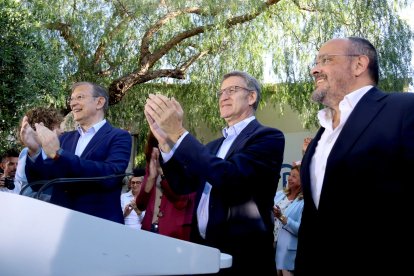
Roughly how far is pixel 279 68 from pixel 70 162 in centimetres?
1133

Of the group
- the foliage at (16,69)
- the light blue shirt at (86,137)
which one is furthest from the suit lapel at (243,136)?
the foliage at (16,69)

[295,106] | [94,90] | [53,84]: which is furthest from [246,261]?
[295,106]

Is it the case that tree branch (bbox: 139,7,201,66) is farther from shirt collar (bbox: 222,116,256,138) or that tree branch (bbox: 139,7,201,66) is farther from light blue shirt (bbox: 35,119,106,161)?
shirt collar (bbox: 222,116,256,138)

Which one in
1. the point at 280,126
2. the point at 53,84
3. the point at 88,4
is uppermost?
the point at 88,4

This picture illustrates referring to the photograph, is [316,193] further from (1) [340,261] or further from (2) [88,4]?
(2) [88,4]

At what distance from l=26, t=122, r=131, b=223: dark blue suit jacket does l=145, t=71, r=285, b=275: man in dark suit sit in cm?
53

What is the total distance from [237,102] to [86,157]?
39.0 inches

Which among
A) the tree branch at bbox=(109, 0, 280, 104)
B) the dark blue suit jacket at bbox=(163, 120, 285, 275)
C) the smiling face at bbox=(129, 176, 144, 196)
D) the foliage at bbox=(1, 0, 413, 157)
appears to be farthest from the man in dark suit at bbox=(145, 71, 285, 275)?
the tree branch at bbox=(109, 0, 280, 104)

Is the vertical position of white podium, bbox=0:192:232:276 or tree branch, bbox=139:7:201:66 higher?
tree branch, bbox=139:7:201:66

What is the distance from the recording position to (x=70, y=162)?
3.50m

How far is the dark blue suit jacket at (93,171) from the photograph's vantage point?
3.54 meters

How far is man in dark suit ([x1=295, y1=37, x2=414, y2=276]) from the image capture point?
2.44 m

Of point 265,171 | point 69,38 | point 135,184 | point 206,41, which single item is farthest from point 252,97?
point 69,38

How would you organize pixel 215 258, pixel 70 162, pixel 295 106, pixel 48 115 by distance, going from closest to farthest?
1. pixel 215 258
2. pixel 70 162
3. pixel 48 115
4. pixel 295 106
